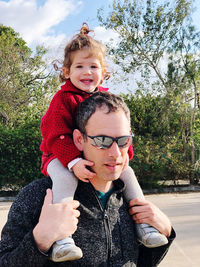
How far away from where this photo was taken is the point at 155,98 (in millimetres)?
12328

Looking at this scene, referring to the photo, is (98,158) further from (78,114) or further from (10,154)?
(10,154)

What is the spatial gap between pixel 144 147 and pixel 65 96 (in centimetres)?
923

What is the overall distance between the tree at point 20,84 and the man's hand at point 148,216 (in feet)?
45.8

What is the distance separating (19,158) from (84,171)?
29.9 ft

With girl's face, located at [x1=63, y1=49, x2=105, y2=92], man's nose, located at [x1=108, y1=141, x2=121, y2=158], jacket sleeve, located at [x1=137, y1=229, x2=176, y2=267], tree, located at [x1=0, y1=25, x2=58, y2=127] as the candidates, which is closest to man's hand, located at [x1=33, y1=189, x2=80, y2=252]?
man's nose, located at [x1=108, y1=141, x2=121, y2=158]

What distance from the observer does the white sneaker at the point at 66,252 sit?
4.73 ft

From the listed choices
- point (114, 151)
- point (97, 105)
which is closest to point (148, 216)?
point (114, 151)

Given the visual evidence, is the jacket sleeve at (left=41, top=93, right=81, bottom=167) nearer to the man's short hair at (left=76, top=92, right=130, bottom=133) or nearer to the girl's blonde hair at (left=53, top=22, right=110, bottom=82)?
the man's short hair at (left=76, top=92, right=130, bottom=133)

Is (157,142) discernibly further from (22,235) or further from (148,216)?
(22,235)

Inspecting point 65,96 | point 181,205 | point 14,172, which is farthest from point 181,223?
point 14,172

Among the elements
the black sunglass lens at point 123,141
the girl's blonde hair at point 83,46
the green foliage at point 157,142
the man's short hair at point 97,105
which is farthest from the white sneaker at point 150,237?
the green foliage at point 157,142

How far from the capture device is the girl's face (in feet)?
7.09

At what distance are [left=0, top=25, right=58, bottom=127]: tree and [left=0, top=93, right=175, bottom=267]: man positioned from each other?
549 inches

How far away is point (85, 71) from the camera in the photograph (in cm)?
216
